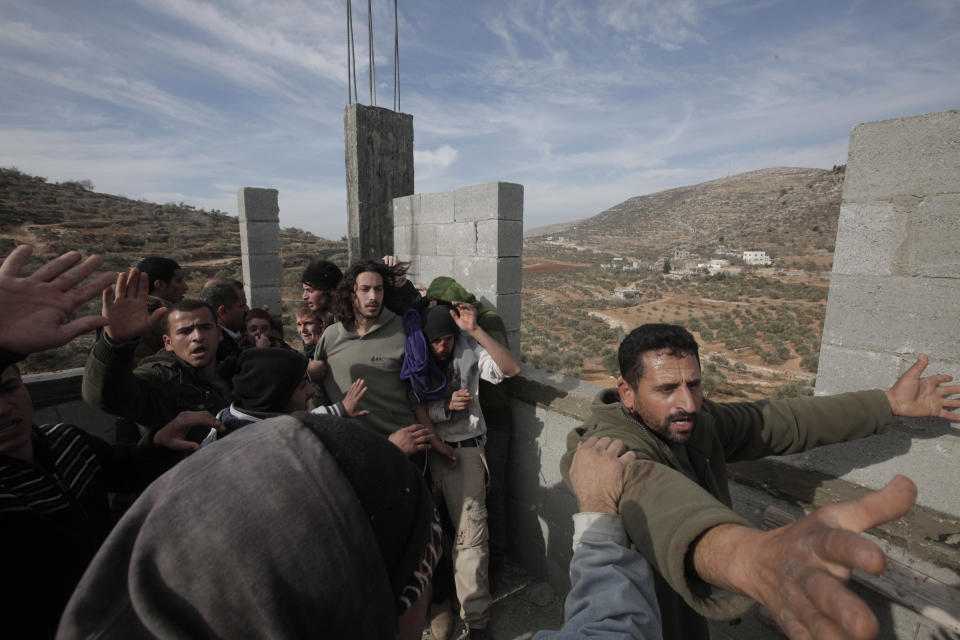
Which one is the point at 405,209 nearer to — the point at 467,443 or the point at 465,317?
the point at 465,317

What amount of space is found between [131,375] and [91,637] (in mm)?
1939

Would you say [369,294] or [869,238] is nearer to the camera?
[869,238]

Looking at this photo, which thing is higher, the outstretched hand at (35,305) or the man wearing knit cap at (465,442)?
the outstretched hand at (35,305)

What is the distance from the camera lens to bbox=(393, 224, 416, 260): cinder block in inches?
211

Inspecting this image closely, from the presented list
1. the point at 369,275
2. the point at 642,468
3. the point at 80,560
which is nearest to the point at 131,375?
the point at 80,560

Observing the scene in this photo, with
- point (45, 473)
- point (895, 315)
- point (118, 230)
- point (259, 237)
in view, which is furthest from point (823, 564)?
point (118, 230)

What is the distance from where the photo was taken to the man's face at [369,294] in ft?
10.1

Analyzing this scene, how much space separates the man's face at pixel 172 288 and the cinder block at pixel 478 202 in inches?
101

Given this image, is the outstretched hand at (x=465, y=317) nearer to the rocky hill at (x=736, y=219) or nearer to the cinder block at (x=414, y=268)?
the cinder block at (x=414, y=268)

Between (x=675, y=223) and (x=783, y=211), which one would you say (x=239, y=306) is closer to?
(x=783, y=211)

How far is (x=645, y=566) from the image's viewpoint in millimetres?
1166

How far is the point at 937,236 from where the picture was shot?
5.98 feet

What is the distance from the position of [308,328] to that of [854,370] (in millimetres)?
3760

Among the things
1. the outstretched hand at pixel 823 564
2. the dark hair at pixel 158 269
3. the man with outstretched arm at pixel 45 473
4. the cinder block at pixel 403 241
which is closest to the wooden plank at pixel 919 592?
the outstretched hand at pixel 823 564
